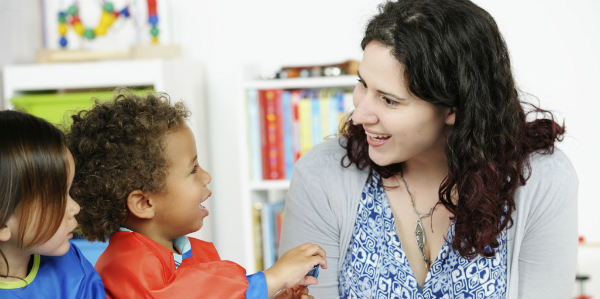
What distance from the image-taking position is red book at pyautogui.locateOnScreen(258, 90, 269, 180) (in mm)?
2055

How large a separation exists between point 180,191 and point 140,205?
0.08m

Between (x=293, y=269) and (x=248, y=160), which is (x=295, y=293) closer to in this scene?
(x=293, y=269)

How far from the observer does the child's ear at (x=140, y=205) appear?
1.01 meters

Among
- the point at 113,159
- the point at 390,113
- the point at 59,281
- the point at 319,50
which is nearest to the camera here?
the point at 59,281

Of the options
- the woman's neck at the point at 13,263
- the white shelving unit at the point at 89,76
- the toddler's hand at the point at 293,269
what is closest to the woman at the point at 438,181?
the toddler's hand at the point at 293,269

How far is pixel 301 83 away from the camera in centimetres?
201

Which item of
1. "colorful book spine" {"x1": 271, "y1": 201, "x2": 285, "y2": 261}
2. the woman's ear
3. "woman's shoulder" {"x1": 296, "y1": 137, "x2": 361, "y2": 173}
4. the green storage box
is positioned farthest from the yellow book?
the woman's ear

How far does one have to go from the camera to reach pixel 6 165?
0.76 meters

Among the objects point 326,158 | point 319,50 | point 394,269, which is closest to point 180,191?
point 326,158

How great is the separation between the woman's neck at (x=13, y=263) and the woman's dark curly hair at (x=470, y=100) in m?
0.75

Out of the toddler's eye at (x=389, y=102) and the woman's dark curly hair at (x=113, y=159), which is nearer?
the woman's dark curly hair at (x=113, y=159)

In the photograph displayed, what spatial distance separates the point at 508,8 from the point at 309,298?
161 centimetres

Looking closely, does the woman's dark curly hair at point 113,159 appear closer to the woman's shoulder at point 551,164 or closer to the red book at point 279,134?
the woman's shoulder at point 551,164

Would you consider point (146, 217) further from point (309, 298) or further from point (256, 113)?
point (256, 113)
